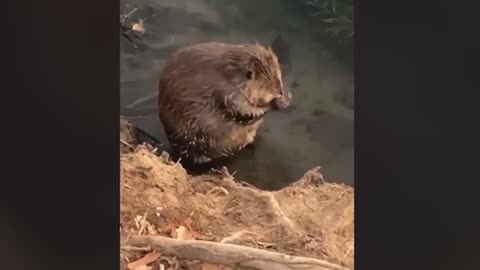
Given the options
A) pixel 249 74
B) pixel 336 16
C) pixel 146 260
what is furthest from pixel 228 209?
pixel 336 16

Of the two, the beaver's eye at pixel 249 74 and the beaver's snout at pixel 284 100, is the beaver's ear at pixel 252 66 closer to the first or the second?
the beaver's eye at pixel 249 74

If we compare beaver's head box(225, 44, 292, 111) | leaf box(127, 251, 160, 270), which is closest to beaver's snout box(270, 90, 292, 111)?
beaver's head box(225, 44, 292, 111)

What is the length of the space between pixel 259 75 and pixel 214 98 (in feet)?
0.52

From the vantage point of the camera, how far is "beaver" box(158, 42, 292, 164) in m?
2.06

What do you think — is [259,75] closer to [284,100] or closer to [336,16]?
[284,100]

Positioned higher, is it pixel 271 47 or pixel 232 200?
pixel 271 47

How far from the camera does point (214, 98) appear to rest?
207 cm

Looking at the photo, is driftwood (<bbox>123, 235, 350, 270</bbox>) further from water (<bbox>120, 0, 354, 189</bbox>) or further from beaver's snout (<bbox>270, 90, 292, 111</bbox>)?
beaver's snout (<bbox>270, 90, 292, 111</bbox>)

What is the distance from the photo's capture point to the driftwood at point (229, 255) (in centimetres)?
201

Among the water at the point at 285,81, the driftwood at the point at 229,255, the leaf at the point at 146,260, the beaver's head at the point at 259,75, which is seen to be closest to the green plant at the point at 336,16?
the water at the point at 285,81
